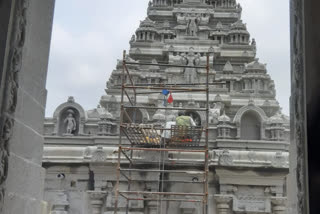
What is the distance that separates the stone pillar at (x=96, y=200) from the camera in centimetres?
1488

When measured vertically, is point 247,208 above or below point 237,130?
below

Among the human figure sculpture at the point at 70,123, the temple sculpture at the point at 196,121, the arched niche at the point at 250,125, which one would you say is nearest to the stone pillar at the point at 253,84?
the temple sculpture at the point at 196,121

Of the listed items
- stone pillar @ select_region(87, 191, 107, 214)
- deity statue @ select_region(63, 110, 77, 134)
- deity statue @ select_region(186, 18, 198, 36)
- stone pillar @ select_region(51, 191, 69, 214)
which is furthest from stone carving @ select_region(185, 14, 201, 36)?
stone pillar @ select_region(51, 191, 69, 214)

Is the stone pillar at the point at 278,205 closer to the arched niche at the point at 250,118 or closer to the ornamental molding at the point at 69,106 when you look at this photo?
the arched niche at the point at 250,118

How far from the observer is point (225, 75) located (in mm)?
37344

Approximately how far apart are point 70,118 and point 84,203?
44.8 feet

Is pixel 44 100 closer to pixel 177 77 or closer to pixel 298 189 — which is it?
pixel 298 189

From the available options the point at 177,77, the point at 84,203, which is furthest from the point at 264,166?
the point at 177,77

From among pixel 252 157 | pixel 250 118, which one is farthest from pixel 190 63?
pixel 252 157

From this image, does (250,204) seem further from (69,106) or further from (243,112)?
(69,106)

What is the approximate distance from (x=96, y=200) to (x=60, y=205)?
1145mm

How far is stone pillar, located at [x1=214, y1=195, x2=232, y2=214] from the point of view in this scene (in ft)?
47.9

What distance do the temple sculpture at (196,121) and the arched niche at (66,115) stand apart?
64 mm

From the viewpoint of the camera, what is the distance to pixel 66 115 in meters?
28.6
